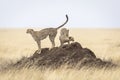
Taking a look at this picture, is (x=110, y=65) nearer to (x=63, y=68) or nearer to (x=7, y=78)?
(x=63, y=68)

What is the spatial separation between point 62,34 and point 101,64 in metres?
1.78

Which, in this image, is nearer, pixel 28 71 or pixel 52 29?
pixel 28 71

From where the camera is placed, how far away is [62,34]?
17.1 m

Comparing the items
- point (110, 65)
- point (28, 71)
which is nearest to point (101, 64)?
point (110, 65)

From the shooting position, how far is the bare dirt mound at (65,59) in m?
16.2

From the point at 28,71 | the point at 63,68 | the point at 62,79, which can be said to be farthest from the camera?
the point at 63,68

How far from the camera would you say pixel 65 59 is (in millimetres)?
16438

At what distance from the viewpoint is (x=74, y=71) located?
14.3 m

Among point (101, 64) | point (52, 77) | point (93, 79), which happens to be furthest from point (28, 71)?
point (101, 64)

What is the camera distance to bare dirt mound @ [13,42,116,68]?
16.2 meters

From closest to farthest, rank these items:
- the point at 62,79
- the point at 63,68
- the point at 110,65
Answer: the point at 62,79
the point at 63,68
the point at 110,65

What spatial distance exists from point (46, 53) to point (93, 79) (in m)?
4.59

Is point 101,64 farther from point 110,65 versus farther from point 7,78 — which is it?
point 7,78

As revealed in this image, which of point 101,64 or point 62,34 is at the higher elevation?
point 62,34
